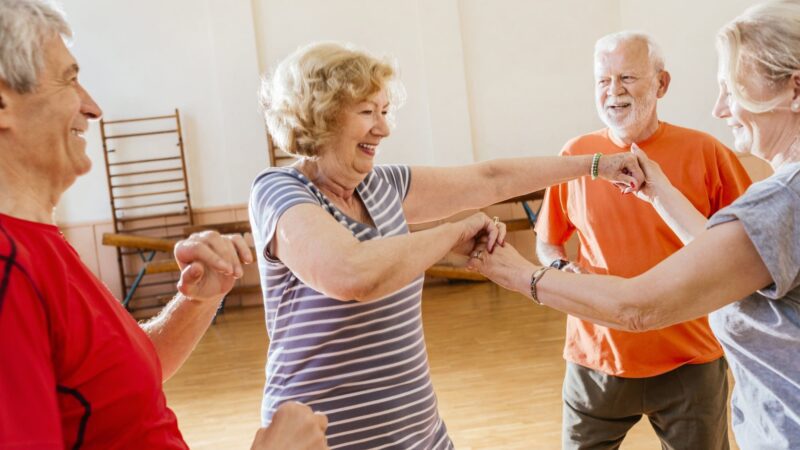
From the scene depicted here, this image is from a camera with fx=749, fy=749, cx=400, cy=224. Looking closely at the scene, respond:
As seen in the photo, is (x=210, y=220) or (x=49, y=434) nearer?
(x=49, y=434)

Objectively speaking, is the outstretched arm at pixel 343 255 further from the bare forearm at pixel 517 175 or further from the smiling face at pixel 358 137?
the bare forearm at pixel 517 175

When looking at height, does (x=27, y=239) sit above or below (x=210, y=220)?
above

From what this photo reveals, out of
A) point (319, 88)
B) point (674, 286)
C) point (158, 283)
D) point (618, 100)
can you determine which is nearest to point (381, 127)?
point (319, 88)

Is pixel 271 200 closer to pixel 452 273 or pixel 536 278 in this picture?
pixel 536 278

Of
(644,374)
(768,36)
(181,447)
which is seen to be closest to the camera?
(181,447)

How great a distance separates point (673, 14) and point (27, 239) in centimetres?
842

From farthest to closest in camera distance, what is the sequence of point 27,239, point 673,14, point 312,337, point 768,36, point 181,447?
point 673,14 < point 312,337 < point 768,36 < point 181,447 < point 27,239

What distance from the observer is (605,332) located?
2.46m

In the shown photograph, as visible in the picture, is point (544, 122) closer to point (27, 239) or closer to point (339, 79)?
point (339, 79)

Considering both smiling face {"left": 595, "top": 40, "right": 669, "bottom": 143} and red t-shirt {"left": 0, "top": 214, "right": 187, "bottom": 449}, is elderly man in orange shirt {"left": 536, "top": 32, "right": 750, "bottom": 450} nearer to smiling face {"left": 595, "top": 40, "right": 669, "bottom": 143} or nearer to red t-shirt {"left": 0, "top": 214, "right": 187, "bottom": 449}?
smiling face {"left": 595, "top": 40, "right": 669, "bottom": 143}

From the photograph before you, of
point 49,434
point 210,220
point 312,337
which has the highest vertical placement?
point 49,434

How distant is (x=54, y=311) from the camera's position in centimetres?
91

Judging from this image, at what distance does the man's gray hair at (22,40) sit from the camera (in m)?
1.00

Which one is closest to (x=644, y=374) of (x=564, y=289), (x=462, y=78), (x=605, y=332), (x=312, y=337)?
(x=605, y=332)
